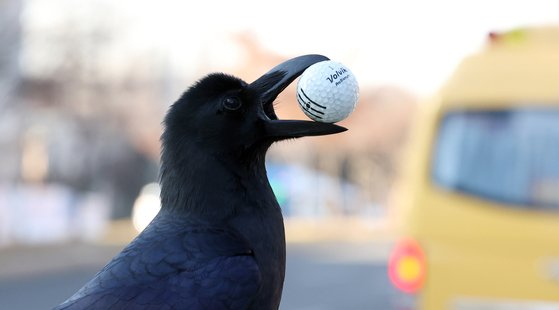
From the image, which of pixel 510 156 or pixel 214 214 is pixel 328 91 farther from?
pixel 510 156

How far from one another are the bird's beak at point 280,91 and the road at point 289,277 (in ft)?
37.3

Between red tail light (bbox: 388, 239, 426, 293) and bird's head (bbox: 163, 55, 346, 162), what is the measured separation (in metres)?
3.39

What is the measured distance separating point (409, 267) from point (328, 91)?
366 centimetres

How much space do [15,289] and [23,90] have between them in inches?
433

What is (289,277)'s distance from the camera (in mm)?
19891

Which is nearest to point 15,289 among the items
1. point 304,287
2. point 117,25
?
point 304,287

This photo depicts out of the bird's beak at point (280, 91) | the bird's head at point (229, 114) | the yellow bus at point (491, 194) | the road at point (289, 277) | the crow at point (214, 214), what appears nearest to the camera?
the crow at point (214, 214)

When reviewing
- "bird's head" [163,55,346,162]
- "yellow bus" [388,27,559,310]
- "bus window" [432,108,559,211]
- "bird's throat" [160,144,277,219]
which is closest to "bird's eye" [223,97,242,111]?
"bird's head" [163,55,346,162]

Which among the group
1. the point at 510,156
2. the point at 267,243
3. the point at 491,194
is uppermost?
the point at 510,156

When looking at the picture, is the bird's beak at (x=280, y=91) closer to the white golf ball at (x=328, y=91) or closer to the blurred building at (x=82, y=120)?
the white golf ball at (x=328, y=91)

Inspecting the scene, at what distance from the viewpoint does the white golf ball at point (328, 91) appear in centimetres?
298

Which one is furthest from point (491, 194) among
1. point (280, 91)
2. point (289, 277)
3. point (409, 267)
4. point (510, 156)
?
point (289, 277)

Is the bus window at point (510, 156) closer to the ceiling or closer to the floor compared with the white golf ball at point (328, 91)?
closer to the ceiling

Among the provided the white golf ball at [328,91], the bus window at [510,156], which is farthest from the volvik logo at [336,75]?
the bus window at [510,156]
